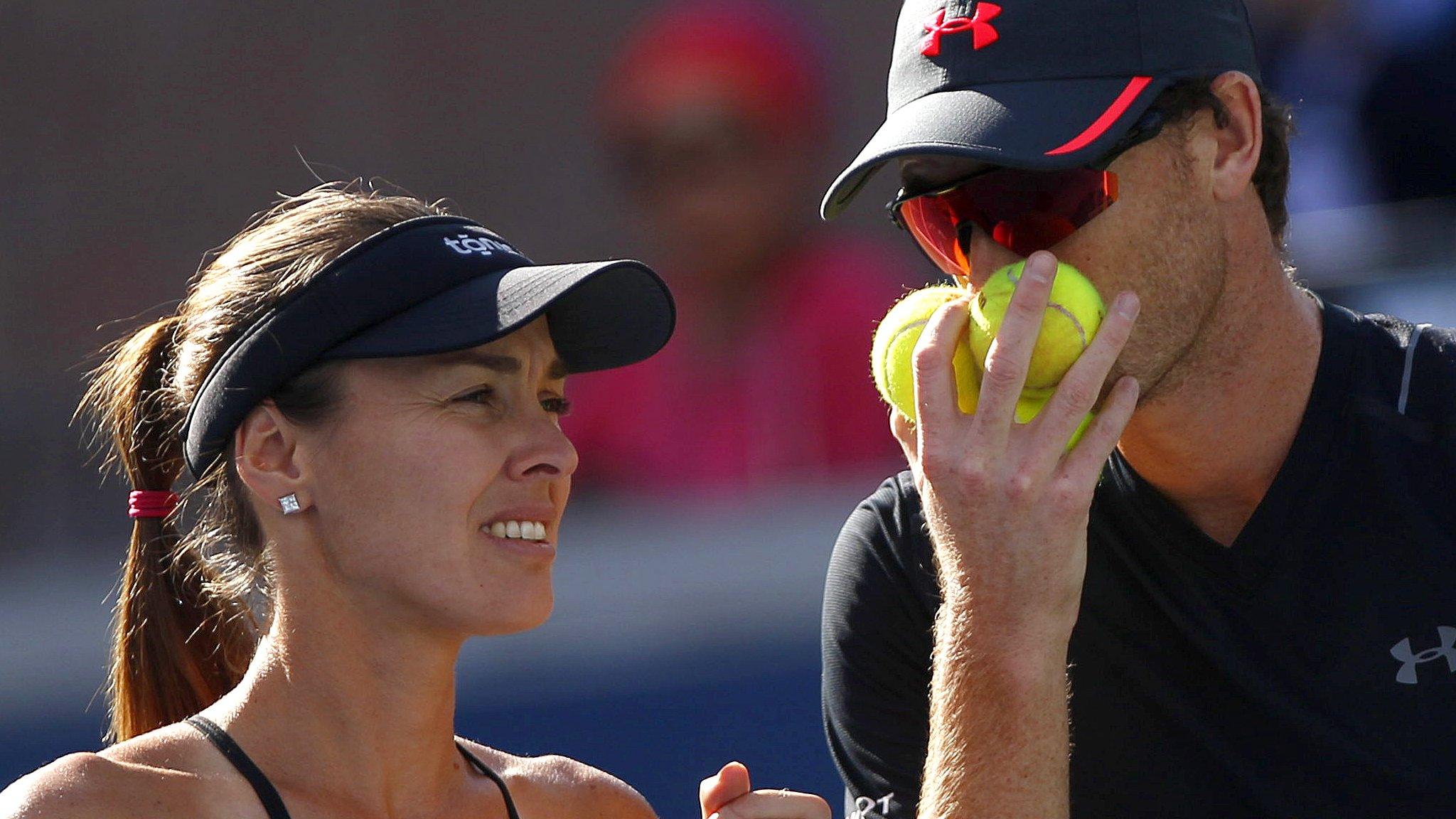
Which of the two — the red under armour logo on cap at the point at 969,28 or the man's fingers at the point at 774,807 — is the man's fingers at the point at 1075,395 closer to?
the red under armour logo on cap at the point at 969,28

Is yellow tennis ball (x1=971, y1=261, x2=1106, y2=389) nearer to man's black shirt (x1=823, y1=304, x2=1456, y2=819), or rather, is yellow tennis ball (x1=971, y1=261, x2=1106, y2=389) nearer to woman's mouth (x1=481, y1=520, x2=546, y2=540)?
man's black shirt (x1=823, y1=304, x2=1456, y2=819)

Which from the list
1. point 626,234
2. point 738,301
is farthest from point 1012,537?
point 626,234

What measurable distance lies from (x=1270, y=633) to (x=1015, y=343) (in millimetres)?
718

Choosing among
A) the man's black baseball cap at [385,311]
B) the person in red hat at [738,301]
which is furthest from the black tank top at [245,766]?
the person in red hat at [738,301]

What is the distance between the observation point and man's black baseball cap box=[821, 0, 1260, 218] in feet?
8.59

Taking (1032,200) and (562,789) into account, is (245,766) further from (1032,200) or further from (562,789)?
(1032,200)

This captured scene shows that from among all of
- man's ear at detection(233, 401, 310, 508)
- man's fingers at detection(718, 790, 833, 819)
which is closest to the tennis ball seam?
man's fingers at detection(718, 790, 833, 819)

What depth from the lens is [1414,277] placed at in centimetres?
456

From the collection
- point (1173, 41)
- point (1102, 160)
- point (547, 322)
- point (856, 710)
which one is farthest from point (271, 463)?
point (1173, 41)

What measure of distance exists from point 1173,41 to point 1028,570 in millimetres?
902

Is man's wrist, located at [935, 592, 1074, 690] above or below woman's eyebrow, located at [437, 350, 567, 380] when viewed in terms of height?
below

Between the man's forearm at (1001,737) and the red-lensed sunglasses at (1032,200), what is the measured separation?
23.3 inches

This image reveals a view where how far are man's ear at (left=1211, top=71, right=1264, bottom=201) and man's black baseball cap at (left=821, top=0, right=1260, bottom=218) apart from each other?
4 cm

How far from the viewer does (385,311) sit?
259cm
